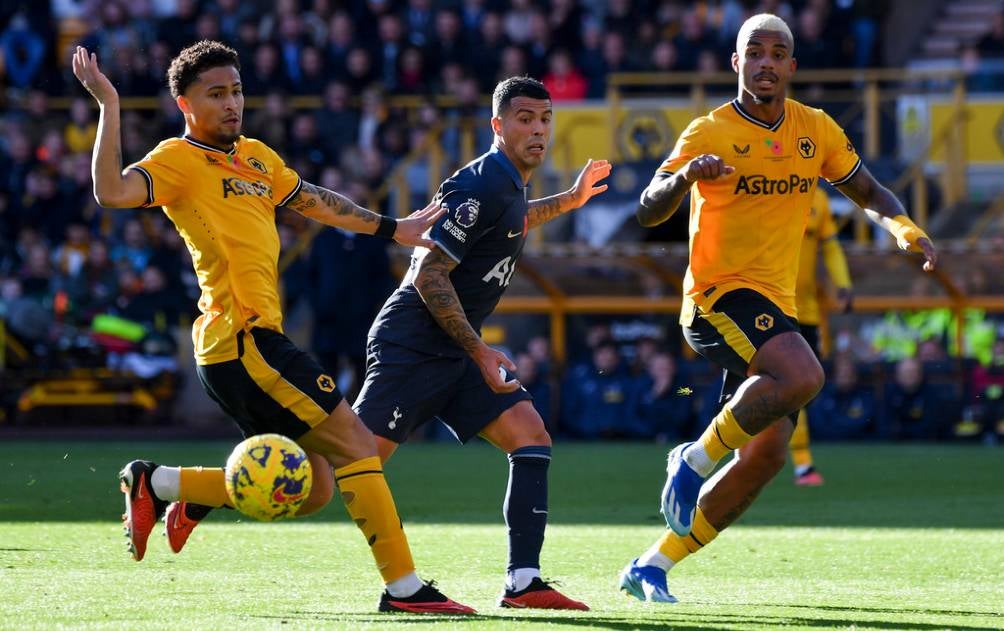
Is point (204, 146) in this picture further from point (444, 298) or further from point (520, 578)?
point (520, 578)

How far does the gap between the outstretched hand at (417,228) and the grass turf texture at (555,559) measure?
4.87 ft

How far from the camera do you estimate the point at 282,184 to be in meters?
7.31

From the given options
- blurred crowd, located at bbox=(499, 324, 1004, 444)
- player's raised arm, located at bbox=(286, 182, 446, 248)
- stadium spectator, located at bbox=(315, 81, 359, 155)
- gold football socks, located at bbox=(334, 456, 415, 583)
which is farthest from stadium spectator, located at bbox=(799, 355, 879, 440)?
gold football socks, located at bbox=(334, 456, 415, 583)

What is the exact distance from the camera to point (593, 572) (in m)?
8.44

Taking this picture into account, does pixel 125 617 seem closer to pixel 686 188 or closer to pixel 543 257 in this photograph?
pixel 686 188

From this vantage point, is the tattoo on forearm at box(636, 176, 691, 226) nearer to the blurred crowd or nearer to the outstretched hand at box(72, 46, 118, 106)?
the outstretched hand at box(72, 46, 118, 106)

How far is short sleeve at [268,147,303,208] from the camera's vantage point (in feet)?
23.9

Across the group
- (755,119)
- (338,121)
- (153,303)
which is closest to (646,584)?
(755,119)

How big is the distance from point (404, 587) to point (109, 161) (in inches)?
77.8

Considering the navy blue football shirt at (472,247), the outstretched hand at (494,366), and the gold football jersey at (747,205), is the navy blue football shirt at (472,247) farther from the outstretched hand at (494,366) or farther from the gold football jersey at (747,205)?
the gold football jersey at (747,205)

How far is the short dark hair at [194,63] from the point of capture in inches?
277

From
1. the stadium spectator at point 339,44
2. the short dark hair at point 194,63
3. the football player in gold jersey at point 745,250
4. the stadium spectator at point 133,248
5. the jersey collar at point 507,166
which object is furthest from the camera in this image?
the stadium spectator at point 339,44

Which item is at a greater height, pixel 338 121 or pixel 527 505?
pixel 338 121

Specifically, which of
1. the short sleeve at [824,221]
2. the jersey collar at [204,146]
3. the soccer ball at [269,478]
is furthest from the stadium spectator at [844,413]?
the soccer ball at [269,478]
